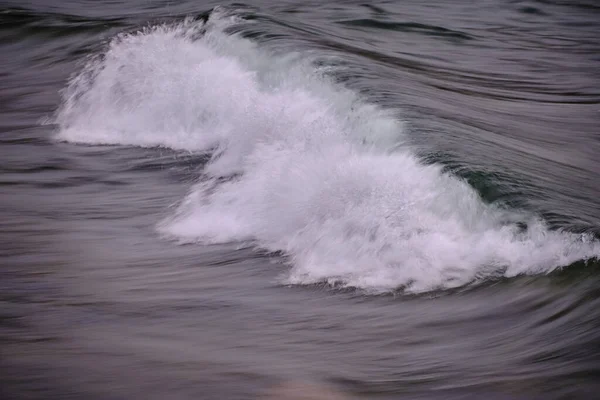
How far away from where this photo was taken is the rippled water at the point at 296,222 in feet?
13.6

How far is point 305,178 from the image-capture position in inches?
250

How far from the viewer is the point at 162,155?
8469mm

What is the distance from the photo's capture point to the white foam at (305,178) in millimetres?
5199

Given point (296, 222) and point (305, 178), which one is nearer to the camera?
point (296, 222)

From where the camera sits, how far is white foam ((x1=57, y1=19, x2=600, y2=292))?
205 inches

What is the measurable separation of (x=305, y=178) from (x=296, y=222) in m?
0.44

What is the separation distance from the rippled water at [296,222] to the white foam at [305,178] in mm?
18

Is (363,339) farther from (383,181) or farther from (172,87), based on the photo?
(172,87)

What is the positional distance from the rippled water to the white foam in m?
0.02

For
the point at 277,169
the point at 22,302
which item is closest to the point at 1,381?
the point at 22,302

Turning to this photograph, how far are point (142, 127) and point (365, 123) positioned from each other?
302cm

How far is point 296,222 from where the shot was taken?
601cm

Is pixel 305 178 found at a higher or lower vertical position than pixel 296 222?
higher

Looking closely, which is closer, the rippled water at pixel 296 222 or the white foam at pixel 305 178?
the rippled water at pixel 296 222
